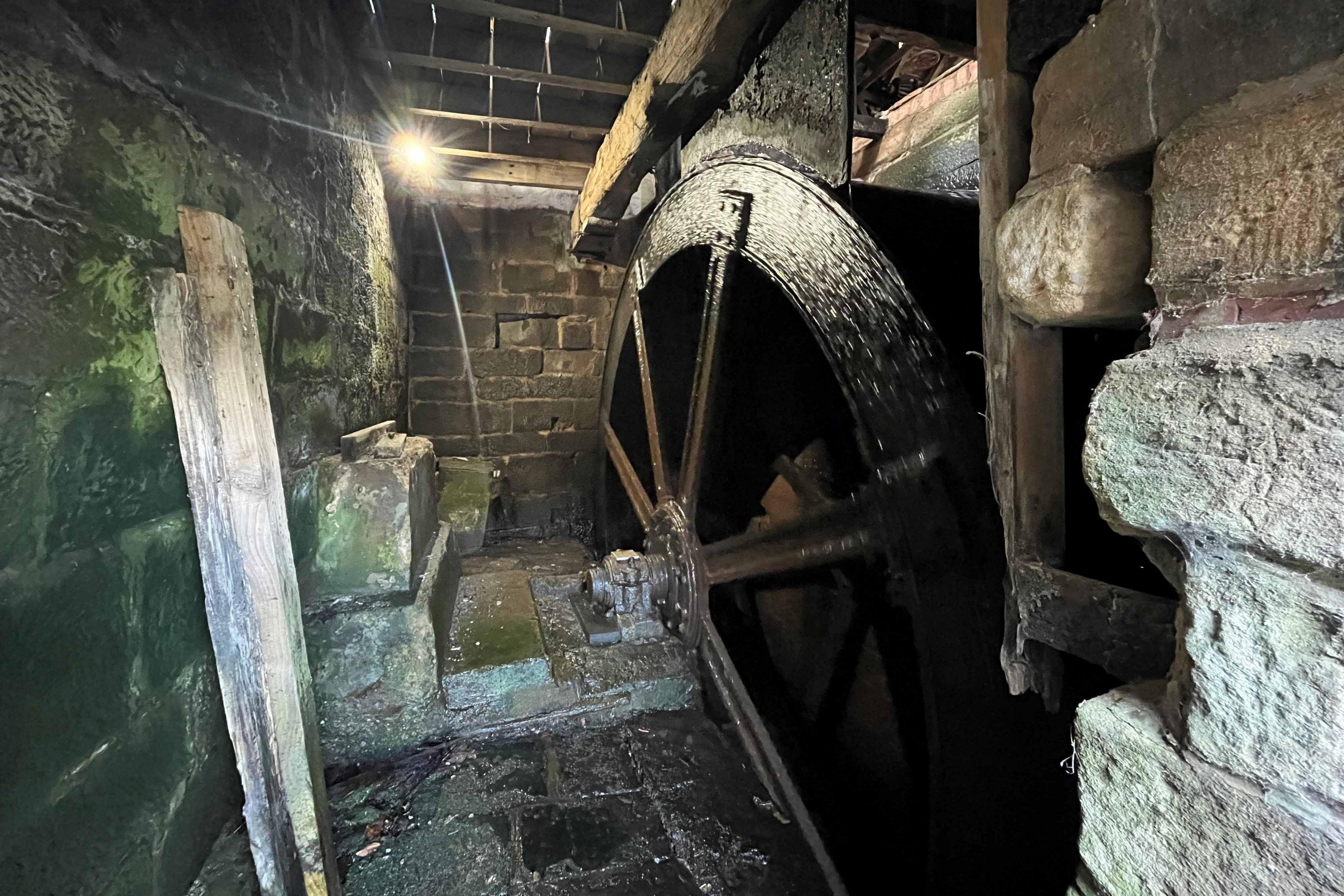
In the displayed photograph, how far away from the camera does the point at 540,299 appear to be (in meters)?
4.14

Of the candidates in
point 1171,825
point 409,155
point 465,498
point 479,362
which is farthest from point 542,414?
point 1171,825

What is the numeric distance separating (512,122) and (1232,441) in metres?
3.13

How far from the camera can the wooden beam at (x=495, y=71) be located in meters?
2.27

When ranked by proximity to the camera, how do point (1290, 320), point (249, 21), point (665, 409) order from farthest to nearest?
point (665, 409), point (249, 21), point (1290, 320)

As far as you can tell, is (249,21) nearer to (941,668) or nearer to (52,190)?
(52,190)

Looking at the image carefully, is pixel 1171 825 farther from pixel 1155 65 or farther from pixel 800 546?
pixel 800 546

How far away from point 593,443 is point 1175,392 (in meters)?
4.10

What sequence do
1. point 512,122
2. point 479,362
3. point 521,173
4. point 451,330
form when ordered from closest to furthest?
1. point 512,122
2. point 521,173
3. point 451,330
4. point 479,362

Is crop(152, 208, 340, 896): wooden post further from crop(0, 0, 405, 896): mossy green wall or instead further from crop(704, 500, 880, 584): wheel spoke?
crop(704, 500, 880, 584): wheel spoke

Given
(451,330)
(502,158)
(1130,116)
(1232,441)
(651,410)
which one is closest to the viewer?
(1232,441)

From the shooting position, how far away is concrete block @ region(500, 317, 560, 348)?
4133mm

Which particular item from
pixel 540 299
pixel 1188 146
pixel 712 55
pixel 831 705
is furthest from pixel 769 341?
pixel 540 299

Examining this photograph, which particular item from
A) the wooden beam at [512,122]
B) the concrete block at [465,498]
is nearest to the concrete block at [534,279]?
the wooden beam at [512,122]

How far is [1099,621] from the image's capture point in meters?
0.69
